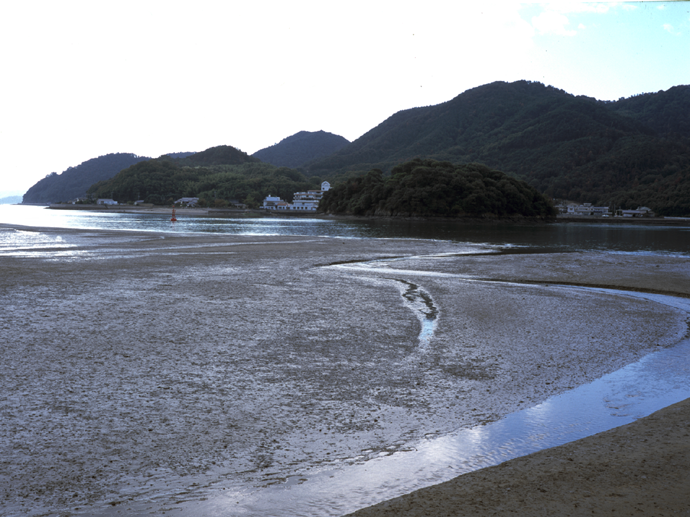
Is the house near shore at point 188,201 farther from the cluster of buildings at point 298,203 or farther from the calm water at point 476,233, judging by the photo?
the calm water at point 476,233

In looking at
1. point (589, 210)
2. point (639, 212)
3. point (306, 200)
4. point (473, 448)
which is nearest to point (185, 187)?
point (306, 200)

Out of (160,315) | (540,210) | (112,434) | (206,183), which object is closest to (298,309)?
(160,315)

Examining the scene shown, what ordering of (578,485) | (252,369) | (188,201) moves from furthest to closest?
(188,201), (252,369), (578,485)

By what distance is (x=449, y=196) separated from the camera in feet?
352

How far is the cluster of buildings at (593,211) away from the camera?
128 m

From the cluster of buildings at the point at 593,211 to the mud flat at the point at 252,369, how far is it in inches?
5090

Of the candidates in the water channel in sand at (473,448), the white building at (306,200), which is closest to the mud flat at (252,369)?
the water channel in sand at (473,448)

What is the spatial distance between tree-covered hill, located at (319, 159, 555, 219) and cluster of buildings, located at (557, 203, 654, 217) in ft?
88.8

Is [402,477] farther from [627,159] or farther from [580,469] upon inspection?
[627,159]

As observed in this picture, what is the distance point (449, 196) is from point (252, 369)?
10414 cm

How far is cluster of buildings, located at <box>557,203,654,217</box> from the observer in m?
128

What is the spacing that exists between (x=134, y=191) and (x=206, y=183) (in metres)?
26.0

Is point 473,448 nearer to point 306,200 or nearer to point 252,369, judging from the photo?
point 252,369

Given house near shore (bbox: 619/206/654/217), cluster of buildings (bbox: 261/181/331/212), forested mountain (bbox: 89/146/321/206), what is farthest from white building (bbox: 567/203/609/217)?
forested mountain (bbox: 89/146/321/206)
